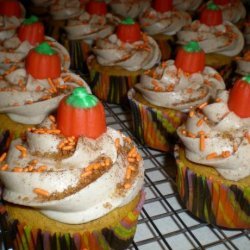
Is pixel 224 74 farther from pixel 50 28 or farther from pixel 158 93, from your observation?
pixel 50 28

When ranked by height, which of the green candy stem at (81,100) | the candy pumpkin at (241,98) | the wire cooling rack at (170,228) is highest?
the green candy stem at (81,100)

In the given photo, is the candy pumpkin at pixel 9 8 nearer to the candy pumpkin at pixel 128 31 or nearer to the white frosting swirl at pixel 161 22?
the candy pumpkin at pixel 128 31

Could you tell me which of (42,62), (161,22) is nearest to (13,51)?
(42,62)

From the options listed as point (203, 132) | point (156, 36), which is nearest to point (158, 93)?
point (203, 132)

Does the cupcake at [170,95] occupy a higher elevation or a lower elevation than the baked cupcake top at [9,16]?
lower

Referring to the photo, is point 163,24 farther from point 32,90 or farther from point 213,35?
point 32,90

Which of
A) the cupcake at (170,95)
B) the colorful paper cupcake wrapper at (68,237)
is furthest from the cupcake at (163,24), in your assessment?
the colorful paper cupcake wrapper at (68,237)

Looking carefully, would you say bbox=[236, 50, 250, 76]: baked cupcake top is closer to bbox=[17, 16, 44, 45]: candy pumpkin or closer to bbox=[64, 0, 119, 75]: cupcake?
bbox=[64, 0, 119, 75]: cupcake
